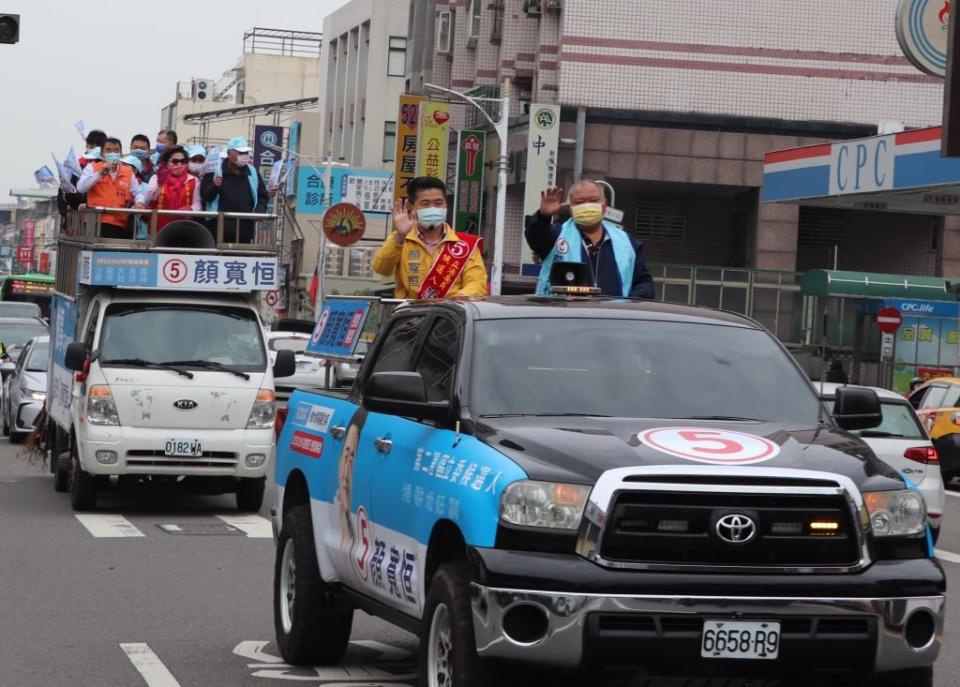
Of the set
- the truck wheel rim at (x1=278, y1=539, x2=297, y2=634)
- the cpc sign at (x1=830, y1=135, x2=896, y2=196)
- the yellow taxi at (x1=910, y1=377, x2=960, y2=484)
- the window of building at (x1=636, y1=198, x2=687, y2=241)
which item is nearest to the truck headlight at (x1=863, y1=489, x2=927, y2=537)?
the truck wheel rim at (x1=278, y1=539, x2=297, y2=634)

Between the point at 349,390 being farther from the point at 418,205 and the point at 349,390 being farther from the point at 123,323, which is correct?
the point at 123,323

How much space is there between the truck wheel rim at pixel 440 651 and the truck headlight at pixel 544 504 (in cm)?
55

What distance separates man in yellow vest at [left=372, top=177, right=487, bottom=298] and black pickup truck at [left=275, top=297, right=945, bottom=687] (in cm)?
314

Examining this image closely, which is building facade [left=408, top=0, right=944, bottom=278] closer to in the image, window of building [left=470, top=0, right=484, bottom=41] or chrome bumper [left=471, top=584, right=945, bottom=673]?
window of building [left=470, top=0, right=484, bottom=41]

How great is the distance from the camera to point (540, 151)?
45.5 meters

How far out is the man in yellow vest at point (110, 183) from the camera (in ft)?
66.3

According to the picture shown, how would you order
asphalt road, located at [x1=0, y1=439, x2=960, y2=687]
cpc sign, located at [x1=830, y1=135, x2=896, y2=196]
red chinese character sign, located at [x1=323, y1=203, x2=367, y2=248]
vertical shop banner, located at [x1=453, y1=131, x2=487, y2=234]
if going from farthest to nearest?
vertical shop banner, located at [x1=453, y1=131, x2=487, y2=234]
red chinese character sign, located at [x1=323, y1=203, x2=367, y2=248]
cpc sign, located at [x1=830, y1=135, x2=896, y2=196]
asphalt road, located at [x1=0, y1=439, x2=960, y2=687]

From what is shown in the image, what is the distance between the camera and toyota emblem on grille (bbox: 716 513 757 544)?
6.14 metres

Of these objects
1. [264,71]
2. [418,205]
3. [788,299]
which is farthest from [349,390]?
[264,71]

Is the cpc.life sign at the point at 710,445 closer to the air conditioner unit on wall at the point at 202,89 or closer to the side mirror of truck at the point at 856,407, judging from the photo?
the side mirror of truck at the point at 856,407

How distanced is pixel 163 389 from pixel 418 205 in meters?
6.54

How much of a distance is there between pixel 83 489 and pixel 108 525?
1227 millimetres

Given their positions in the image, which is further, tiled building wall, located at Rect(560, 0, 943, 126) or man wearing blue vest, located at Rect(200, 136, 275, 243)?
tiled building wall, located at Rect(560, 0, 943, 126)

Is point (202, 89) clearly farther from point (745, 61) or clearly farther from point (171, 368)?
point (171, 368)
